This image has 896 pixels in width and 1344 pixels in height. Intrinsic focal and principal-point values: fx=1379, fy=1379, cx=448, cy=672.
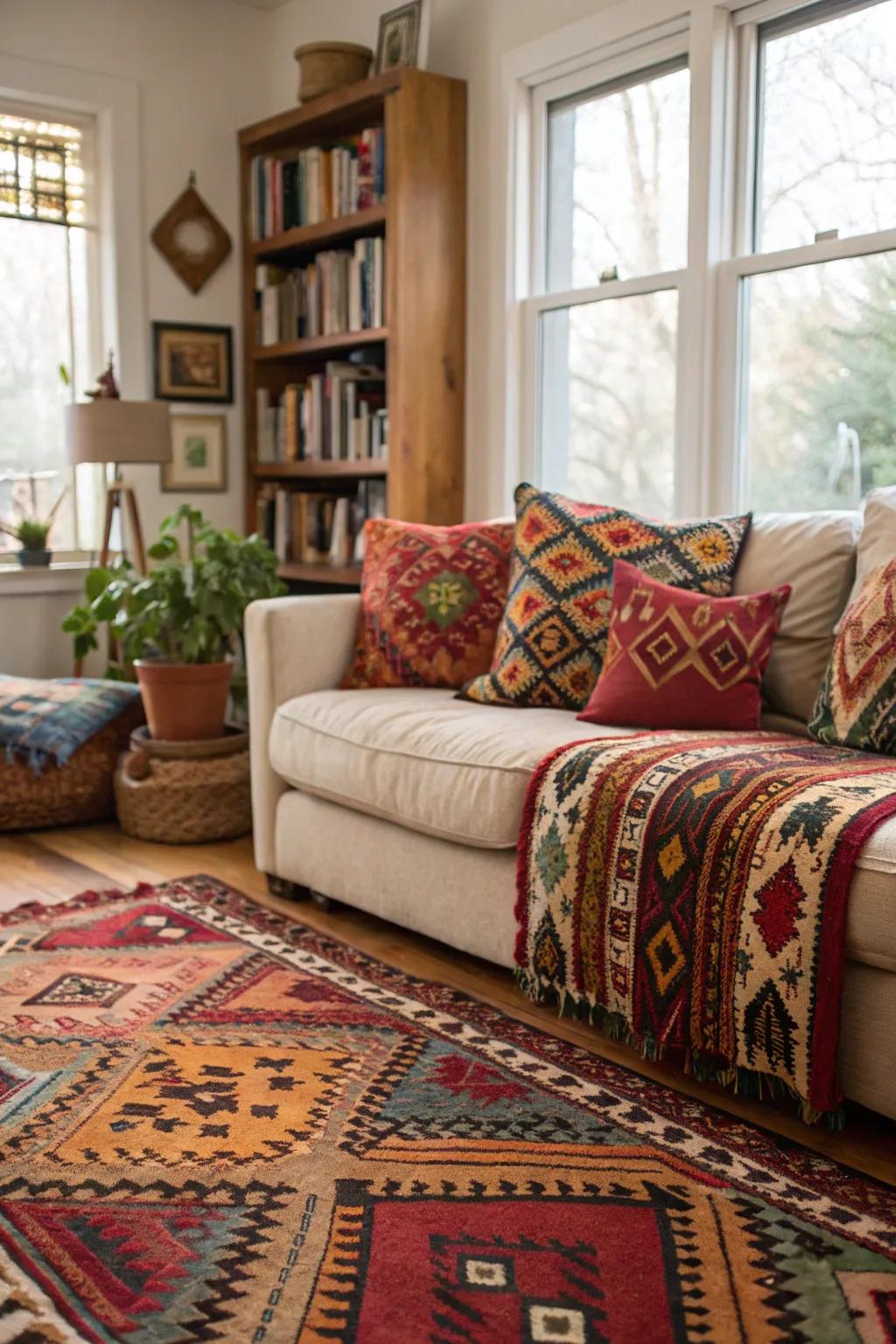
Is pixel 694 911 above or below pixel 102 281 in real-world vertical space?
below

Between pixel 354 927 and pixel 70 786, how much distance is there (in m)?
1.24

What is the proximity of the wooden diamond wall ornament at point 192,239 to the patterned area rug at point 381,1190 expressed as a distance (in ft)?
9.69

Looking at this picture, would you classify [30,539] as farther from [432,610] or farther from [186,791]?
[432,610]

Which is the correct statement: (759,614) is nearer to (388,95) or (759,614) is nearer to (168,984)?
(168,984)

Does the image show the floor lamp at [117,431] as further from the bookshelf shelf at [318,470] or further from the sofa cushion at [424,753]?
the sofa cushion at [424,753]

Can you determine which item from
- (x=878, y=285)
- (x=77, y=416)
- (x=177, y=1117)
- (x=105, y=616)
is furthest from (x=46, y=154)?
(x=177, y=1117)

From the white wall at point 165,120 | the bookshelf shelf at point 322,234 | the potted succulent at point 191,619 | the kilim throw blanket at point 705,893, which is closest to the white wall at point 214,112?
the white wall at point 165,120

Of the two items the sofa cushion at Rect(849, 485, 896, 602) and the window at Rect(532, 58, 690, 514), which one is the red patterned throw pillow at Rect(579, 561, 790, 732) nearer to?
the sofa cushion at Rect(849, 485, 896, 602)

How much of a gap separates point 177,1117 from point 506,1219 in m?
0.55

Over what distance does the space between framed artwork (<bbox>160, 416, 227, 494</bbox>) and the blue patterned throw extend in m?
1.00

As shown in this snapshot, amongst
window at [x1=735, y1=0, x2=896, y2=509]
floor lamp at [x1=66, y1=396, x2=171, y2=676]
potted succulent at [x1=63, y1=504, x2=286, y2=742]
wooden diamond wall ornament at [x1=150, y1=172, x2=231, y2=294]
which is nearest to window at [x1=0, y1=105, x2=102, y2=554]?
wooden diamond wall ornament at [x1=150, y1=172, x2=231, y2=294]

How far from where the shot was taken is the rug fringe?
6.57ft

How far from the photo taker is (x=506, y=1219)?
172cm

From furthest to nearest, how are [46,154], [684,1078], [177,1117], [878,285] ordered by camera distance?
[46,154] → [878,285] → [684,1078] → [177,1117]
